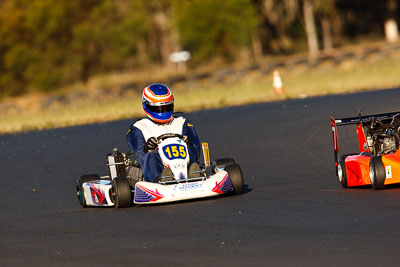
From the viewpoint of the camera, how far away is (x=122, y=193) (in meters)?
10.3

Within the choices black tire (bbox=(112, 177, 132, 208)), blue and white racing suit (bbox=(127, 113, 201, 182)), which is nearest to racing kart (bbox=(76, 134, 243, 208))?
black tire (bbox=(112, 177, 132, 208))

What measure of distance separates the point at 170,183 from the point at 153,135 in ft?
2.51

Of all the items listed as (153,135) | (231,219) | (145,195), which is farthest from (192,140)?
(231,219)

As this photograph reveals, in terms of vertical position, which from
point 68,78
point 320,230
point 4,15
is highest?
point 4,15

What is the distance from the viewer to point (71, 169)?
1551 cm

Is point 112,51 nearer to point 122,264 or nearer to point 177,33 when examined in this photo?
point 177,33

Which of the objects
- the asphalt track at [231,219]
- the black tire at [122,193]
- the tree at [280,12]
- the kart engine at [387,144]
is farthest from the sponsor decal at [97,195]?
the tree at [280,12]

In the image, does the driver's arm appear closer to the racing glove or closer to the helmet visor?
the helmet visor

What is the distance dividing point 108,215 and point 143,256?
111 inches

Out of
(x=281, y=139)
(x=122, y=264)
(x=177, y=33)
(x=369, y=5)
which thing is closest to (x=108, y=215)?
(x=122, y=264)

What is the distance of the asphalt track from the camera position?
22.9 ft

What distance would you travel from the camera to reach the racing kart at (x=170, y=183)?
32.8 ft

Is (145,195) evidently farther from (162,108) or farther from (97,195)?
(162,108)

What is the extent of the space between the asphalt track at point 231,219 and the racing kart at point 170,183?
14cm
